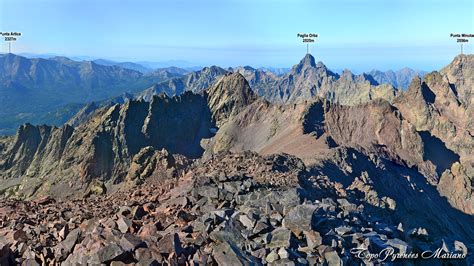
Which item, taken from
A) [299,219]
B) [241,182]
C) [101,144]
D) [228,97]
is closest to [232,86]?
[228,97]

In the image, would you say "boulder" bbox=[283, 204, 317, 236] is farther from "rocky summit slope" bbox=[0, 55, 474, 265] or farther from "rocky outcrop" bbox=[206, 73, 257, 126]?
"rocky outcrop" bbox=[206, 73, 257, 126]

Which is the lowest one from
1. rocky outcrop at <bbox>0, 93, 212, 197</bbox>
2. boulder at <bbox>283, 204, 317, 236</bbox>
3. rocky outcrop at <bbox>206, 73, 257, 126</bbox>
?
rocky outcrop at <bbox>0, 93, 212, 197</bbox>

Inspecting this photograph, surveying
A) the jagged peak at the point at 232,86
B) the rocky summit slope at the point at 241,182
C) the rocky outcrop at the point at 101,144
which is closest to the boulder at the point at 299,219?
the rocky summit slope at the point at 241,182

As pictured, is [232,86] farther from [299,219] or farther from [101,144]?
Result: [299,219]

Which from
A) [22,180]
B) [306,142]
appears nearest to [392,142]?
[306,142]

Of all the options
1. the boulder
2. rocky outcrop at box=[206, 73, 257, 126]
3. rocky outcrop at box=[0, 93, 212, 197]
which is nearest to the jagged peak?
rocky outcrop at box=[206, 73, 257, 126]

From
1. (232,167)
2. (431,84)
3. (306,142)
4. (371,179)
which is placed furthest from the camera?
(431,84)

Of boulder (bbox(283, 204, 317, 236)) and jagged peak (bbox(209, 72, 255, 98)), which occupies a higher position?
boulder (bbox(283, 204, 317, 236))

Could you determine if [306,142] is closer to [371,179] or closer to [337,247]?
[371,179]

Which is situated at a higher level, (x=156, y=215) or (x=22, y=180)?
(x=156, y=215)
